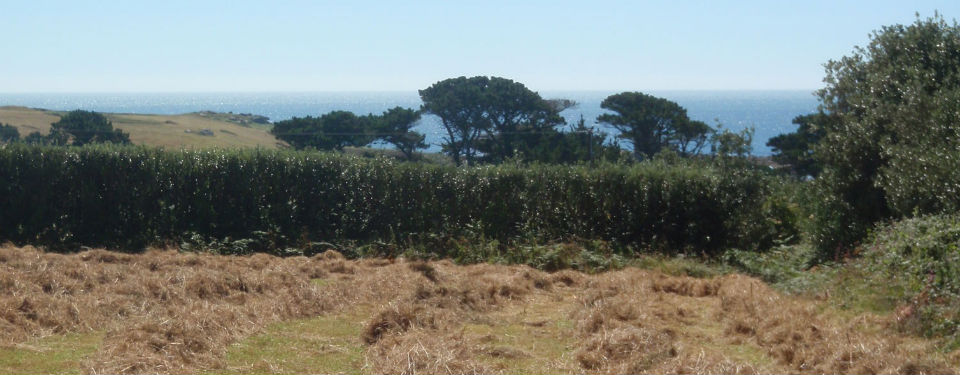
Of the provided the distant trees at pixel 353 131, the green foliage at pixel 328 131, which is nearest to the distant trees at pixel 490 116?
the distant trees at pixel 353 131

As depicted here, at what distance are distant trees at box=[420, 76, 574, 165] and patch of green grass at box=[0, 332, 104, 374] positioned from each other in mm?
22022

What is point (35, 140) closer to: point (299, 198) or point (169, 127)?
point (299, 198)

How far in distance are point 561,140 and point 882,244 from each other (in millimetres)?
21247

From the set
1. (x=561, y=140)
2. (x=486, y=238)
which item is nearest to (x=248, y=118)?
A: (x=561, y=140)

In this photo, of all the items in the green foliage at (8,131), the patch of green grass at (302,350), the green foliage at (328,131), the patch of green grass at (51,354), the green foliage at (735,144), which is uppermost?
the green foliage at (735,144)

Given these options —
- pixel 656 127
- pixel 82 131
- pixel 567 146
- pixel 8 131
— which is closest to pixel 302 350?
pixel 82 131

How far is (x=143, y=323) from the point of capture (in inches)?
279

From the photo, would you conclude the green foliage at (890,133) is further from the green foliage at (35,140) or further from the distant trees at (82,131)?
the distant trees at (82,131)

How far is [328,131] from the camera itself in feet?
97.5

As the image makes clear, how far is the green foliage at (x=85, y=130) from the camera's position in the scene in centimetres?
2252

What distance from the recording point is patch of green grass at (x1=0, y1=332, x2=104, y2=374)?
626 centimetres

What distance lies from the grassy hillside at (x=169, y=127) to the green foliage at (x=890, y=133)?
15.6m

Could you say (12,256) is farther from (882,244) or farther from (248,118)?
(248,118)

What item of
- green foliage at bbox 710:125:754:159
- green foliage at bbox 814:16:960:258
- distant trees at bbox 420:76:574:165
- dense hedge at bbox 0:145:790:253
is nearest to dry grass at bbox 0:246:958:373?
green foliage at bbox 814:16:960:258
